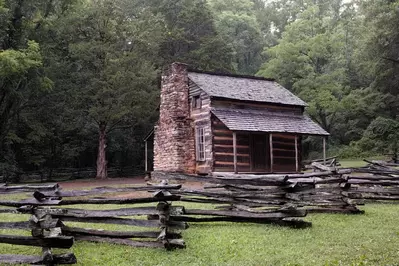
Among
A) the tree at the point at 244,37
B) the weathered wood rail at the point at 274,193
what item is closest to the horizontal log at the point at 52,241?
the weathered wood rail at the point at 274,193

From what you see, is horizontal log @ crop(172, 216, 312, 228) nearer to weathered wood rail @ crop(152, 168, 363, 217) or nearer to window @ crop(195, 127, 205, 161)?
weathered wood rail @ crop(152, 168, 363, 217)

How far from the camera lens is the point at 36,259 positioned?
22.0 ft

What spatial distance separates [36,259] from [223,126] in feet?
58.5

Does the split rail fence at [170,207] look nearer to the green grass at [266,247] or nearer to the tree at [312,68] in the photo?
the green grass at [266,247]

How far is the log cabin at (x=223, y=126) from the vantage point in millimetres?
23656

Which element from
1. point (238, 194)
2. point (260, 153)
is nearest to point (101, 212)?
point (238, 194)

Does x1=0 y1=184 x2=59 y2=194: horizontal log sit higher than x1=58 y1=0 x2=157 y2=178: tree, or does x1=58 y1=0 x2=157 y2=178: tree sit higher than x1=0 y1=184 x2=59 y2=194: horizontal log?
x1=58 y1=0 x2=157 y2=178: tree

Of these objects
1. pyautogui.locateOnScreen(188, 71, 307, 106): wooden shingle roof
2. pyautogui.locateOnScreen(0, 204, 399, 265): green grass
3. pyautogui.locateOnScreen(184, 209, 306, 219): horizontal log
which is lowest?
pyautogui.locateOnScreen(0, 204, 399, 265): green grass

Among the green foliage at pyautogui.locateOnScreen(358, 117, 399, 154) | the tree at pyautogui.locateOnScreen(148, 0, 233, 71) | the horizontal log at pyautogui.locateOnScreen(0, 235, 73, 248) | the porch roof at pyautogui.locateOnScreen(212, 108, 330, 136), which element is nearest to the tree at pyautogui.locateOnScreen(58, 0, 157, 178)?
the tree at pyautogui.locateOnScreen(148, 0, 233, 71)

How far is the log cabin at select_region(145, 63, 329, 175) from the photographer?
23.7 metres

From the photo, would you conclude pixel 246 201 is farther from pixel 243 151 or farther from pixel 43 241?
pixel 243 151

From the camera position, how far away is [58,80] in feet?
107

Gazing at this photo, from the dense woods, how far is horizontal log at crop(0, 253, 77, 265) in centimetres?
1823

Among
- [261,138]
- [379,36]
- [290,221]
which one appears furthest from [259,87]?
[290,221]
